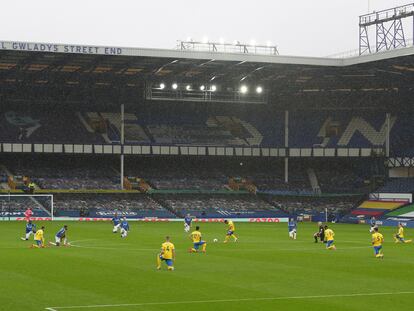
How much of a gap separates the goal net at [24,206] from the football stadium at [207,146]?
16cm

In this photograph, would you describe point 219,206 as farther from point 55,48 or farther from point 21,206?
point 55,48

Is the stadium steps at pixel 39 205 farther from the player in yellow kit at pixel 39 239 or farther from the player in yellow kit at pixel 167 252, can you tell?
the player in yellow kit at pixel 167 252

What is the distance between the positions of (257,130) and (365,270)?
73.6 m

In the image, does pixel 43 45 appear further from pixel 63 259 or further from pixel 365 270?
pixel 365 270

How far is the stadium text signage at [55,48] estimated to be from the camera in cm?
7625

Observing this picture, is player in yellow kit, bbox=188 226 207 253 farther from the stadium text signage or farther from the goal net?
the goal net

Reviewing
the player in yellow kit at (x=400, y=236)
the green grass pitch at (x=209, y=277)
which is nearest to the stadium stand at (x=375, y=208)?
the player in yellow kit at (x=400, y=236)

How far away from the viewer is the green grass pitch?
88.9ft

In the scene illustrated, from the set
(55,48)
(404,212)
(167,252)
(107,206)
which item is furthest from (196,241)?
(404,212)

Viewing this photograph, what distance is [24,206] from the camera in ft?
287

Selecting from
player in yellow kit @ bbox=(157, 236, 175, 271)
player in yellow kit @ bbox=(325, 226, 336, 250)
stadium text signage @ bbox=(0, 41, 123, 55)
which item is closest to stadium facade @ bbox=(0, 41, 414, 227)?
stadium text signage @ bbox=(0, 41, 123, 55)

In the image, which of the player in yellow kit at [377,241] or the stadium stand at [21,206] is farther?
the stadium stand at [21,206]

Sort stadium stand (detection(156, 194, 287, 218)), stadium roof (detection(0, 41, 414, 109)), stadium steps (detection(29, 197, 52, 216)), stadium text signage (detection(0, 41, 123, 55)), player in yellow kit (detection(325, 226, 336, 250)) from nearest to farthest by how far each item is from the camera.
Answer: player in yellow kit (detection(325, 226, 336, 250))
stadium text signage (detection(0, 41, 123, 55))
stadium roof (detection(0, 41, 414, 109))
stadium steps (detection(29, 197, 52, 216))
stadium stand (detection(156, 194, 287, 218))

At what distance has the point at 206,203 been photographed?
99.3 meters
